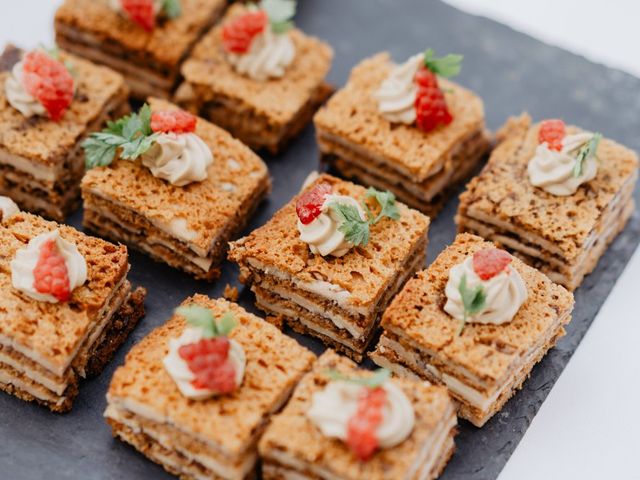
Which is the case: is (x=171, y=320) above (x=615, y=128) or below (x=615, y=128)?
below

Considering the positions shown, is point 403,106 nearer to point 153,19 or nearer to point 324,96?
point 324,96

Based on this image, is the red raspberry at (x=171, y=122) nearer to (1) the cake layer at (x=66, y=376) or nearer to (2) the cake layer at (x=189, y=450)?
(1) the cake layer at (x=66, y=376)

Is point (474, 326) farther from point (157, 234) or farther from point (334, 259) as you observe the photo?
point (157, 234)

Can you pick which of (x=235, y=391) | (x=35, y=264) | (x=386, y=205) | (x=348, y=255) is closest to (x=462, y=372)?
(x=348, y=255)

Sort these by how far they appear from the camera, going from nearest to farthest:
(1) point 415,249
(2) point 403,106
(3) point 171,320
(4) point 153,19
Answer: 1. (3) point 171,320
2. (1) point 415,249
3. (2) point 403,106
4. (4) point 153,19

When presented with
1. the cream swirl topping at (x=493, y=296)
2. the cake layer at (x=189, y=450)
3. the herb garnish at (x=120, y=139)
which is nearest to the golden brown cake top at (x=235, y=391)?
the cake layer at (x=189, y=450)

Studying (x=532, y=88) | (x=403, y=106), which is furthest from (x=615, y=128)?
(x=403, y=106)
